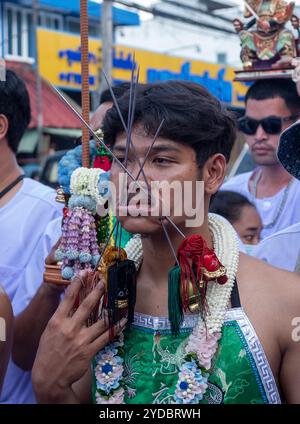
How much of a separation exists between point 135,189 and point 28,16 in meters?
18.1

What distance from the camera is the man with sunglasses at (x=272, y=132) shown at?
3.92 metres

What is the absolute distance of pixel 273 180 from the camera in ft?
13.7

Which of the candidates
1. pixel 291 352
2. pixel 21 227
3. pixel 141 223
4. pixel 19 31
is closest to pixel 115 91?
pixel 21 227

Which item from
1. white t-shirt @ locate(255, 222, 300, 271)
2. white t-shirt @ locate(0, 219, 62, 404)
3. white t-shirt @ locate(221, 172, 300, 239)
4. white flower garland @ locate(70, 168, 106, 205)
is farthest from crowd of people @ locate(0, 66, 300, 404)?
white t-shirt @ locate(221, 172, 300, 239)

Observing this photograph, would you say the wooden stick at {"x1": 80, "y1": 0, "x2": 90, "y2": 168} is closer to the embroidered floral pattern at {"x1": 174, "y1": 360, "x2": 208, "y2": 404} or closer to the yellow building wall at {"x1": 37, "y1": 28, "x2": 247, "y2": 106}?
the embroidered floral pattern at {"x1": 174, "y1": 360, "x2": 208, "y2": 404}

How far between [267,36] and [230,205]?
3.48 feet

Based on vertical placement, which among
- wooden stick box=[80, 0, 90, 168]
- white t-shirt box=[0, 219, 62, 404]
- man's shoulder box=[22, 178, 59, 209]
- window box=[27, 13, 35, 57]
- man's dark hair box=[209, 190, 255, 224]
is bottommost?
white t-shirt box=[0, 219, 62, 404]

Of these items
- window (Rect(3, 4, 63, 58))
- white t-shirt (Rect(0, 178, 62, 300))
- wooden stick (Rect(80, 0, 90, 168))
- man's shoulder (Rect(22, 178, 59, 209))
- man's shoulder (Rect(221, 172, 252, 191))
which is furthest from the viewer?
window (Rect(3, 4, 63, 58))

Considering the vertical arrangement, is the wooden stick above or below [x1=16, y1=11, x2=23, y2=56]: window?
below

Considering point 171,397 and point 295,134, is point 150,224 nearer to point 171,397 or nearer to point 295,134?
point 171,397

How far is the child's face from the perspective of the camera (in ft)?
12.8

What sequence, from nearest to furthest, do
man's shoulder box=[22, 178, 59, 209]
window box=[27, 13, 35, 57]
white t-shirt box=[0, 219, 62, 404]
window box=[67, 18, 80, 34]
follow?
white t-shirt box=[0, 219, 62, 404] → man's shoulder box=[22, 178, 59, 209] → window box=[27, 13, 35, 57] → window box=[67, 18, 80, 34]

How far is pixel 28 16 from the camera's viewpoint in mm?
18719

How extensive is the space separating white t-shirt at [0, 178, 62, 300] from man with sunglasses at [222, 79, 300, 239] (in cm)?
154
